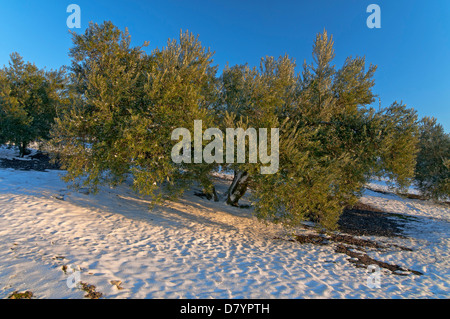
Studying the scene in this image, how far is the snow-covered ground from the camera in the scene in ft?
21.1

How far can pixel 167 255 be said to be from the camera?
29.8 feet

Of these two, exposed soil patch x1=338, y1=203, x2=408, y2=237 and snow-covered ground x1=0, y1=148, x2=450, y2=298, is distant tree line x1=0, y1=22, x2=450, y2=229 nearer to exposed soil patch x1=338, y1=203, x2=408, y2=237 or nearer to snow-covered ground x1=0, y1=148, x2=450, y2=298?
snow-covered ground x1=0, y1=148, x2=450, y2=298

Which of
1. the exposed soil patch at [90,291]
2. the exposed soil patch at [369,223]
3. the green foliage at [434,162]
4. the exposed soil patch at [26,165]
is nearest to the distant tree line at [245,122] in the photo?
the exposed soil patch at [369,223]

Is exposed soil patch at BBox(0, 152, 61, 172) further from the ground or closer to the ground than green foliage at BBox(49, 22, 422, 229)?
closer to the ground

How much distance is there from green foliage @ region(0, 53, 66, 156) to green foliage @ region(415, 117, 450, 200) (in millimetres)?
38835

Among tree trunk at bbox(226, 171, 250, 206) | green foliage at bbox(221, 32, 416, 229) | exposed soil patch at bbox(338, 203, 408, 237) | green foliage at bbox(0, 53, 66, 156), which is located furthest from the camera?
green foliage at bbox(0, 53, 66, 156)

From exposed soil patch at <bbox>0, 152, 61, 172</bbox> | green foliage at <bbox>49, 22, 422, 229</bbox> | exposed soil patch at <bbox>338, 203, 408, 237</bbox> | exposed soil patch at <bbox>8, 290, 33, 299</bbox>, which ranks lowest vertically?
exposed soil patch at <bbox>338, 203, 408, 237</bbox>

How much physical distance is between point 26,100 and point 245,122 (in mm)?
30417

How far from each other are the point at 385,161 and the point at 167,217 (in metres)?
14.7

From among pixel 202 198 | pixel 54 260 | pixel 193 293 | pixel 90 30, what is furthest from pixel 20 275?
pixel 202 198

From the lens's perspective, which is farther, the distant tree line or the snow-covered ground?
the distant tree line

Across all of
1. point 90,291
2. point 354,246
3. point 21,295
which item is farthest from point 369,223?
point 21,295

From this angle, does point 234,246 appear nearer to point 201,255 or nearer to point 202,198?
point 201,255

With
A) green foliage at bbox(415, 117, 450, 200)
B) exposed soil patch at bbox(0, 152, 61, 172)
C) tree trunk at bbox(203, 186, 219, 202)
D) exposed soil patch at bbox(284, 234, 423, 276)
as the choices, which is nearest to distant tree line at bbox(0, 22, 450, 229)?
exposed soil patch at bbox(284, 234, 423, 276)
